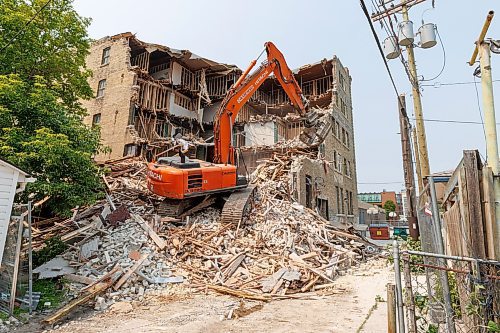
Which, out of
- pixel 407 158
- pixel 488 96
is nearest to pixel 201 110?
pixel 407 158

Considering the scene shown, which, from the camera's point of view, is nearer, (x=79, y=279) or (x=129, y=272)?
(x=79, y=279)

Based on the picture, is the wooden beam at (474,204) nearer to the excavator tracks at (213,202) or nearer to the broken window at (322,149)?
the excavator tracks at (213,202)

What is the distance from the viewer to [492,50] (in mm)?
4406

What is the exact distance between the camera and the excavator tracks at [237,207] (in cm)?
1264

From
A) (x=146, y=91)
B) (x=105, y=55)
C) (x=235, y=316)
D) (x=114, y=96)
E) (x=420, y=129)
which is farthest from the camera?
(x=105, y=55)

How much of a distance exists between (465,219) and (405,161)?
27.6 feet

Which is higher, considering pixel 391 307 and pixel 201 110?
pixel 201 110

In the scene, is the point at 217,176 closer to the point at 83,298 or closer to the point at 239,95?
the point at 239,95

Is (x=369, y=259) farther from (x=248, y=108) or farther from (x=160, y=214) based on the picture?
(x=248, y=108)

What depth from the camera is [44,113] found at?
9945mm

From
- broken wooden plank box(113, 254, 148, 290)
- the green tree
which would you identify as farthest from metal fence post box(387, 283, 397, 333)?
the green tree

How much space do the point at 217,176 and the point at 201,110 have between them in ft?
58.5

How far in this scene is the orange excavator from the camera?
475 inches

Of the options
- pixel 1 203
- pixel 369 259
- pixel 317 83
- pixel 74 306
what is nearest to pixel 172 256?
pixel 74 306
